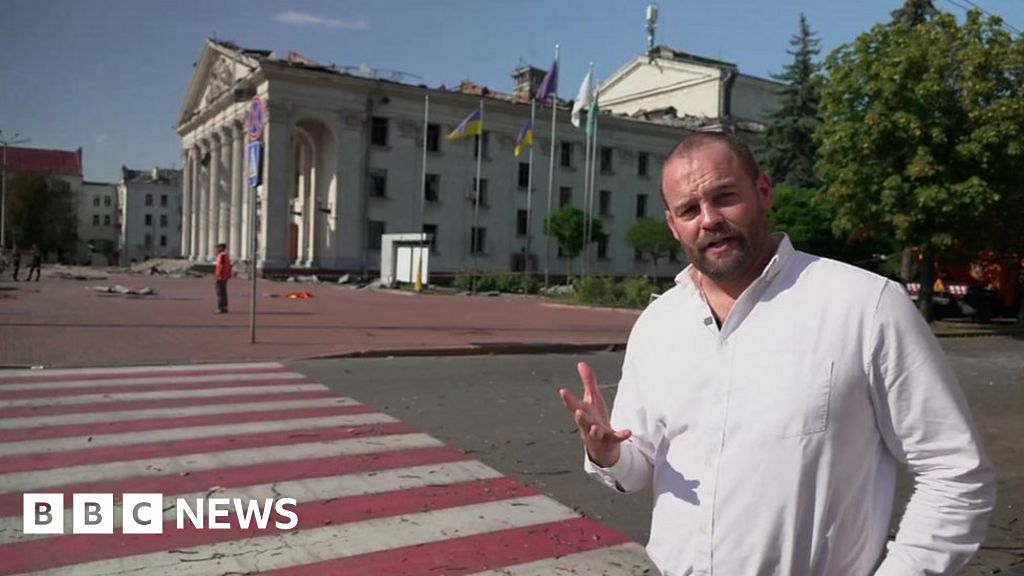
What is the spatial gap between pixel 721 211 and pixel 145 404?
7959 mm

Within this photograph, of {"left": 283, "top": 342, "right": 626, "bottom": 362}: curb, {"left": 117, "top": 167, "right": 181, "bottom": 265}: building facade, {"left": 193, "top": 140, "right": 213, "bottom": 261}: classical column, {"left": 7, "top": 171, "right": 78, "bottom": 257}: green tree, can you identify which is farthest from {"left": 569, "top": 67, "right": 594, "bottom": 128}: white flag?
{"left": 117, "top": 167, "right": 181, "bottom": 265}: building facade

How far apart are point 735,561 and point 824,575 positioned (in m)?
0.21

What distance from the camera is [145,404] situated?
845cm

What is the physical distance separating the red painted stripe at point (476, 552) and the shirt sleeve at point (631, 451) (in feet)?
7.04

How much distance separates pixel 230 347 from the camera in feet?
44.7

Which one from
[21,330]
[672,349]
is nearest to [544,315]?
[21,330]

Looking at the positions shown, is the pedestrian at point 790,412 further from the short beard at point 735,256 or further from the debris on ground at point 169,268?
the debris on ground at point 169,268

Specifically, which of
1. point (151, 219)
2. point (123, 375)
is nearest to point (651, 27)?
point (123, 375)

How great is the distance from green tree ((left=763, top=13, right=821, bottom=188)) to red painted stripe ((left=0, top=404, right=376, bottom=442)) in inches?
1574

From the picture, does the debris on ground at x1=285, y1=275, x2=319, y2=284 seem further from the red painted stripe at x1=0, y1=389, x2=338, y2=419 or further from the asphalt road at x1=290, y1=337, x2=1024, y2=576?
the red painted stripe at x1=0, y1=389, x2=338, y2=419

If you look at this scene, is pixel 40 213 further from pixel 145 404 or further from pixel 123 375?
pixel 145 404

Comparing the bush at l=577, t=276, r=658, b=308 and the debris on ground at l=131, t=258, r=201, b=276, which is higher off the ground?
the bush at l=577, t=276, r=658, b=308

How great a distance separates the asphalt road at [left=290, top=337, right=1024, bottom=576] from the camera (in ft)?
18.2

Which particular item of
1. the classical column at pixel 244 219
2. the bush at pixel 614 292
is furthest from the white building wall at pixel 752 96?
the bush at pixel 614 292
